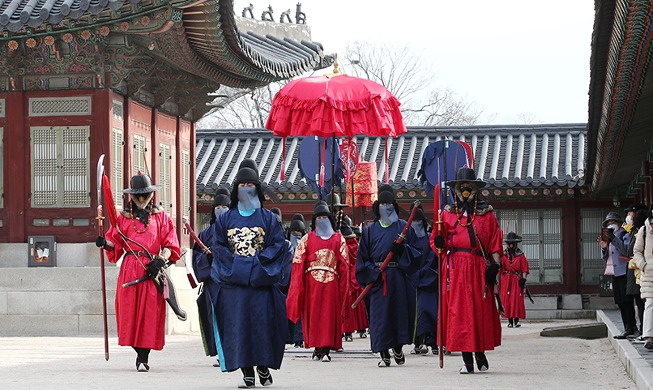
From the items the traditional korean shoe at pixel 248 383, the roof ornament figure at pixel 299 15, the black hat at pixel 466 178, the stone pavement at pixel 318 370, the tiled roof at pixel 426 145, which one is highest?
the roof ornament figure at pixel 299 15

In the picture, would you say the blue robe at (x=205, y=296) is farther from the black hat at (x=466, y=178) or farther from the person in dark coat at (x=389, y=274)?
the black hat at (x=466, y=178)

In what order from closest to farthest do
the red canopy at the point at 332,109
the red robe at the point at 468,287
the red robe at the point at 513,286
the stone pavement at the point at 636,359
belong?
the stone pavement at the point at 636,359
the red robe at the point at 468,287
the red canopy at the point at 332,109
the red robe at the point at 513,286

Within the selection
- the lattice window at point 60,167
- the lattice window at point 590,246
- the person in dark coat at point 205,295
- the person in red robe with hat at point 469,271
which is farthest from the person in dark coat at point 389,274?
the lattice window at point 590,246

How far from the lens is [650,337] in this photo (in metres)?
15.0

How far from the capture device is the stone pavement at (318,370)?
41.0ft

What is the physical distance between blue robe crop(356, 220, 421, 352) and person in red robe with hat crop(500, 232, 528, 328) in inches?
477

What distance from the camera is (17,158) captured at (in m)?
22.1

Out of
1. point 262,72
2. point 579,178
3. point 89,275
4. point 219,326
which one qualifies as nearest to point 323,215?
point 219,326

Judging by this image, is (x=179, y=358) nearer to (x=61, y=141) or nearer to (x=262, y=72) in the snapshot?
(x=61, y=141)

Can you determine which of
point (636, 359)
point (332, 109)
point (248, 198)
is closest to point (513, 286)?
point (332, 109)

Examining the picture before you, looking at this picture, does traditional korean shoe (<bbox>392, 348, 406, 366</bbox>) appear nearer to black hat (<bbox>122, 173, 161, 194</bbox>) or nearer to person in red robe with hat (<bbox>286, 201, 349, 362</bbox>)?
person in red robe with hat (<bbox>286, 201, 349, 362</bbox>)

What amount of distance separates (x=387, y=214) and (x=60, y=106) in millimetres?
8086

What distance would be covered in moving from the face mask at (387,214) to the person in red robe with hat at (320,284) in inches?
31.0

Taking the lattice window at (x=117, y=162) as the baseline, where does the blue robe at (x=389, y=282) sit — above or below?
below
